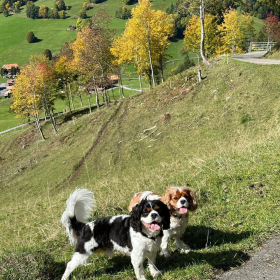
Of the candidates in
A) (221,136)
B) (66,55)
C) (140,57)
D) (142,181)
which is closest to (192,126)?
(221,136)

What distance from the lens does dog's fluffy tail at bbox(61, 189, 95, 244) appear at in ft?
22.7

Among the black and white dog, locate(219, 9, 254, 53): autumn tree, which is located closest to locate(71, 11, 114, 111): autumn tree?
locate(219, 9, 254, 53): autumn tree

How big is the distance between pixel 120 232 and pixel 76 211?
1242 mm

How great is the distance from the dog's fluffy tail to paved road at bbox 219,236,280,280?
318cm

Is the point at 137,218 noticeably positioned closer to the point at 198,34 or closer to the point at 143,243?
the point at 143,243

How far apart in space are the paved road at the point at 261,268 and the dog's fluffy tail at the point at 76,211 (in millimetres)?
3185

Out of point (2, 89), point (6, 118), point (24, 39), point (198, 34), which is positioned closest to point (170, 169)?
point (198, 34)

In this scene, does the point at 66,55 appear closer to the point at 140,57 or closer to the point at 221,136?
the point at 140,57

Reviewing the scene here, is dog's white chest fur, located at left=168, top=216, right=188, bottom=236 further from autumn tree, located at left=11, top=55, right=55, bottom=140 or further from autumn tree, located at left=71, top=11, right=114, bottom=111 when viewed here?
autumn tree, located at left=11, top=55, right=55, bottom=140

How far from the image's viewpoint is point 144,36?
4862cm

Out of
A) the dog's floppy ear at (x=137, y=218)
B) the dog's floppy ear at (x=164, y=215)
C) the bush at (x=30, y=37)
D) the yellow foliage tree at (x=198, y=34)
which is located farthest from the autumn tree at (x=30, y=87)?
the bush at (x=30, y=37)

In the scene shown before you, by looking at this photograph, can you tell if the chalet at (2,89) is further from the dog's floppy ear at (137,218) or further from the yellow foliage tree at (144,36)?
the dog's floppy ear at (137,218)

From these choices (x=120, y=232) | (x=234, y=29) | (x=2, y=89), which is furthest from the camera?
(x=2, y=89)

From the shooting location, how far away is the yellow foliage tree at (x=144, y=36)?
154 feet
